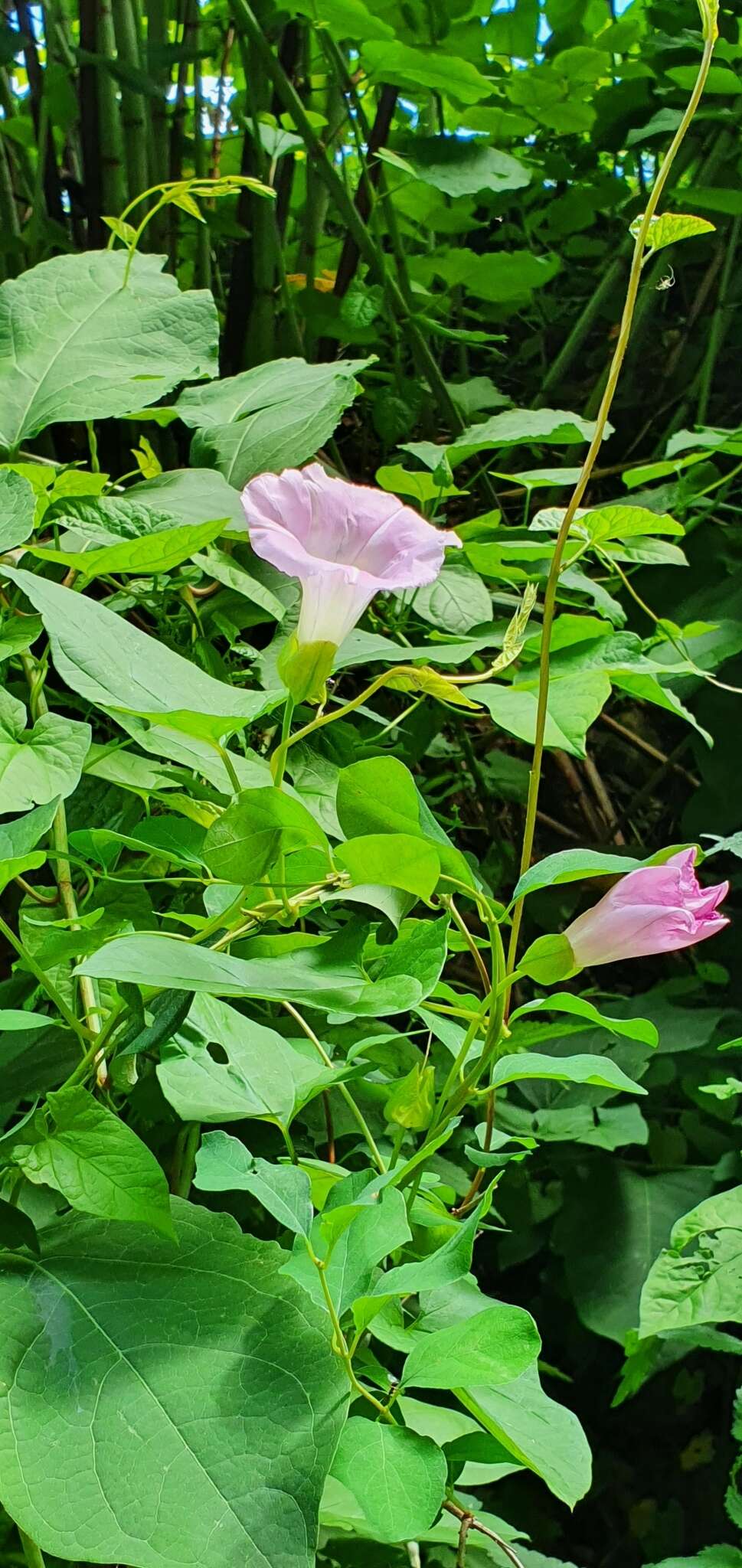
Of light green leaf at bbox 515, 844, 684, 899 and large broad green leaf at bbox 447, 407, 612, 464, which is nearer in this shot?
light green leaf at bbox 515, 844, 684, 899

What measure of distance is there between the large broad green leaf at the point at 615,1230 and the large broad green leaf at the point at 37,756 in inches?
29.1

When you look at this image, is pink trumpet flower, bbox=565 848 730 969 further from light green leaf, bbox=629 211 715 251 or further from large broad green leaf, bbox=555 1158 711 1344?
large broad green leaf, bbox=555 1158 711 1344

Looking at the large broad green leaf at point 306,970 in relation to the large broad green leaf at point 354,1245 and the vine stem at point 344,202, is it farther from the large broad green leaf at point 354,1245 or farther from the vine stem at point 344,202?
the vine stem at point 344,202

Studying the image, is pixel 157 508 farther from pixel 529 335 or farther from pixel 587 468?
pixel 529 335

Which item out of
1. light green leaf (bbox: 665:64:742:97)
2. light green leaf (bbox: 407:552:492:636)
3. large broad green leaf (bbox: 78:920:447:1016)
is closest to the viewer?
large broad green leaf (bbox: 78:920:447:1016)

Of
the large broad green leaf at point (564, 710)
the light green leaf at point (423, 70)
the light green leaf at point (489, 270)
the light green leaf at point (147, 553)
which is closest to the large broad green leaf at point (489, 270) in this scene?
the light green leaf at point (489, 270)

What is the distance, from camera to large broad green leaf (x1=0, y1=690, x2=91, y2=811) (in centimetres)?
37

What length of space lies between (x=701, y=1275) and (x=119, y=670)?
500 millimetres

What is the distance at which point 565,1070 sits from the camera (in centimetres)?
33

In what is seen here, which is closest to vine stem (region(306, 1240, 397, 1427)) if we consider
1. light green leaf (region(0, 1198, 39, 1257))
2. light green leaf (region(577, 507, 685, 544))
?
light green leaf (region(0, 1198, 39, 1257))

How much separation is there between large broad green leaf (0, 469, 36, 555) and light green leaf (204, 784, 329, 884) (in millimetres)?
164

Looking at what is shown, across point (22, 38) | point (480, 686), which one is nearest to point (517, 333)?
point (22, 38)

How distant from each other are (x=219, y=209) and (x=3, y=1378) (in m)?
0.95

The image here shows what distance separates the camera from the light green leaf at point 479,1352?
1.02ft
